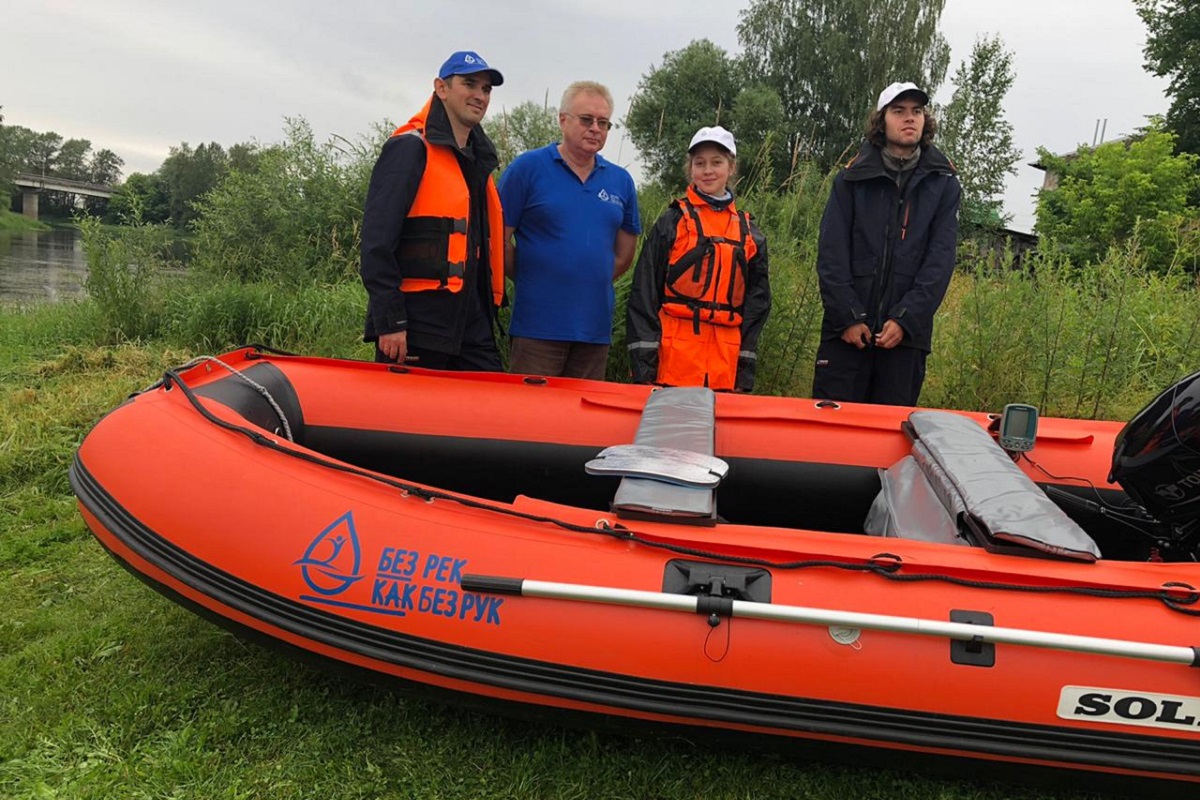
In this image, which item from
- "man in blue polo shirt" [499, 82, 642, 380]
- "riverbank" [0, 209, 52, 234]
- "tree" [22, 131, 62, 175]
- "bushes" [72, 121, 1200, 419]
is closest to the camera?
"man in blue polo shirt" [499, 82, 642, 380]

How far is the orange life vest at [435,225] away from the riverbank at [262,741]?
1232 millimetres

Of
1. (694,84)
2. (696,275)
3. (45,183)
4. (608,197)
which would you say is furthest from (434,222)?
(45,183)

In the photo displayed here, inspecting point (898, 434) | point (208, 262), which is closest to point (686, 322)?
point (898, 434)

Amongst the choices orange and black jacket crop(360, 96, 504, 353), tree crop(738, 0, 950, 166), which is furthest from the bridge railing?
orange and black jacket crop(360, 96, 504, 353)

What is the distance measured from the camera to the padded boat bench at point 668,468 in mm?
1755

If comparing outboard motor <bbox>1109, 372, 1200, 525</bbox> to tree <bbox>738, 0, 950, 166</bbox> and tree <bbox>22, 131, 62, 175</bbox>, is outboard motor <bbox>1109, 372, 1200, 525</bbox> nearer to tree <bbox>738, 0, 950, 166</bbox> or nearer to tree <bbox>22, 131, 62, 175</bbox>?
tree <bbox>738, 0, 950, 166</bbox>

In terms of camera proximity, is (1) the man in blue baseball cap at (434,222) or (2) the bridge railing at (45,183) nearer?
(1) the man in blue baseball cap at (434,222)

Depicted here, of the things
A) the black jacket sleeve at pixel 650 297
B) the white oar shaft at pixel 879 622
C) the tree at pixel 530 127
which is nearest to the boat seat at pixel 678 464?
the white oar shaft at pixel 879 622

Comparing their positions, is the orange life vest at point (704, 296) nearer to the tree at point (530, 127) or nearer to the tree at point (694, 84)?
the tree at point (530, 127)

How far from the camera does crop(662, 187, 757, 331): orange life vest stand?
2.75 metres

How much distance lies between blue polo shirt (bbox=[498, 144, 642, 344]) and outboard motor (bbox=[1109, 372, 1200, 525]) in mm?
1707

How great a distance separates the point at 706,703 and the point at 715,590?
9.4 inches

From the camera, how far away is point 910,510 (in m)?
2.09

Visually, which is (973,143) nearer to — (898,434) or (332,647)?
(898,434)
